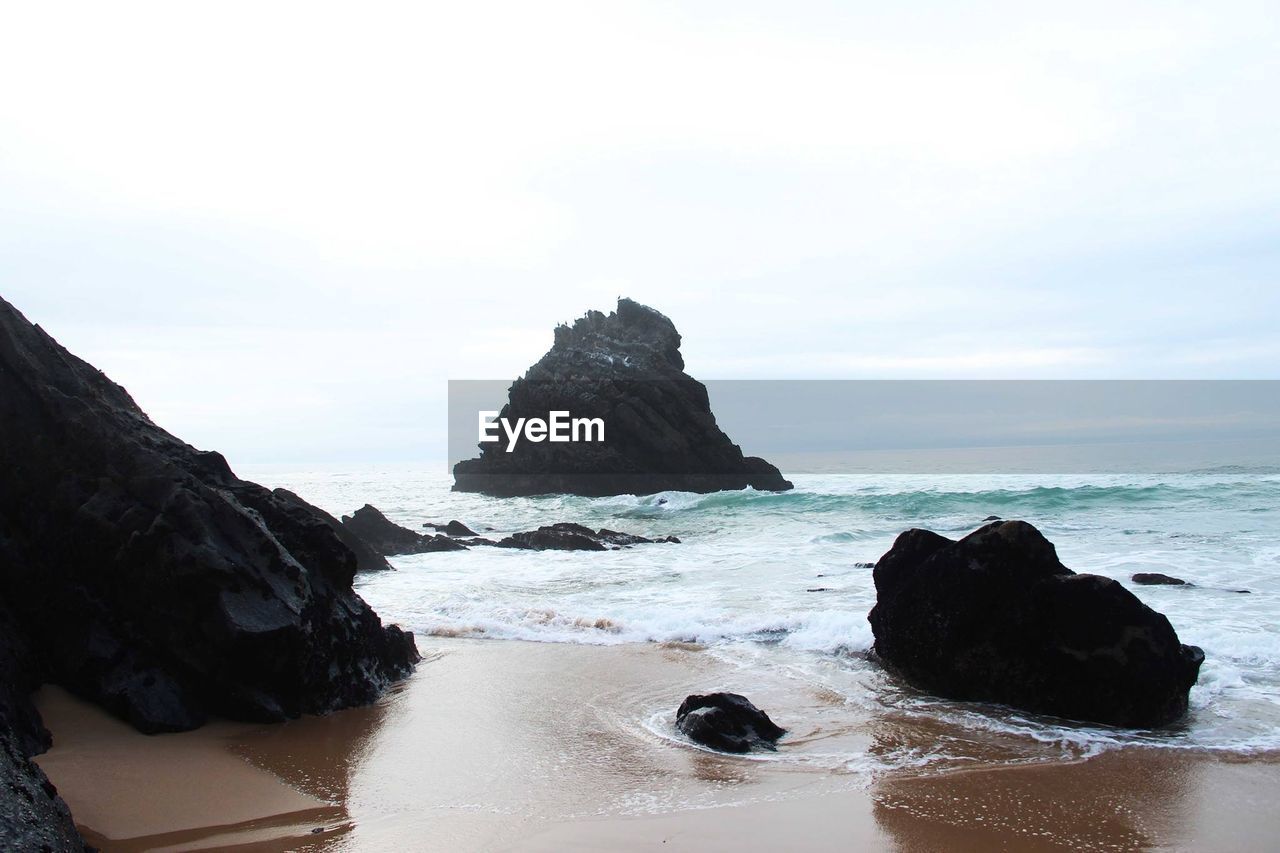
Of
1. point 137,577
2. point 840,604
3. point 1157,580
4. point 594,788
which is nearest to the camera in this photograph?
point 594,788

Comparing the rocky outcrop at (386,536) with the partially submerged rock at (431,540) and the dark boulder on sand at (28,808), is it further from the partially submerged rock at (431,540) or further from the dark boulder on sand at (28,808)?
the dark boulder on sand at (28,808)

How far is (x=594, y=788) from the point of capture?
5574 mm

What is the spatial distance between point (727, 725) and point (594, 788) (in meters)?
1.33

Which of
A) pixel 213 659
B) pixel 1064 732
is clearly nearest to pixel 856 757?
pixel 1064 732

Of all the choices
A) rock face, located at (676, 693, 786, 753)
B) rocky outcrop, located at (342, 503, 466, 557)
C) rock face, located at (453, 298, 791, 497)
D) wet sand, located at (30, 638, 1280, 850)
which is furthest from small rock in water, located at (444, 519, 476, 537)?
rock face, located at (453, 298, 791, 497)

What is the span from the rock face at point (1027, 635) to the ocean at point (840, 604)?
0.25 metres

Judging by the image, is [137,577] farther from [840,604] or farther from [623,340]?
[623,340]

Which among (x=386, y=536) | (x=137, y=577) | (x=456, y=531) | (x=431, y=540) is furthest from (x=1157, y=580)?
(x=456, y=531)

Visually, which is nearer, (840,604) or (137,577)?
(137,577)

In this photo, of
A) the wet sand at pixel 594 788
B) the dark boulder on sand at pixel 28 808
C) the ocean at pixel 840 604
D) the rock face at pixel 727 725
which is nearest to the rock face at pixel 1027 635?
the ocean at pixel 840 604

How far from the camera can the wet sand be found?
15.6ft

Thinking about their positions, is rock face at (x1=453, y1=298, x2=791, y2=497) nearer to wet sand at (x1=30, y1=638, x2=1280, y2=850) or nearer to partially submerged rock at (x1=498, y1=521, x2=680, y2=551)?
partially submerged rock at (x1=498, y1=521, x2=680, y2=551)

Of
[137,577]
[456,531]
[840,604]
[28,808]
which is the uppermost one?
[137,577]

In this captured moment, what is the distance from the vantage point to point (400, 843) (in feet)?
15.2
